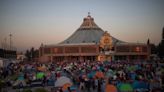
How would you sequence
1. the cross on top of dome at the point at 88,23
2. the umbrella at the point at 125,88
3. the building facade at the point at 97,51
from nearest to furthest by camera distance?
1. the umbrella at the point at 125,88
2. the building facade at the point at 97,51
3. the cross on top of dome at the point at 88,23

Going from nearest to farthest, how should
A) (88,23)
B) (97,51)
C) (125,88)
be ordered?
(125,88) < (97,51) < (88,23)

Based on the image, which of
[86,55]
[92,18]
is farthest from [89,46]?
[92,18]

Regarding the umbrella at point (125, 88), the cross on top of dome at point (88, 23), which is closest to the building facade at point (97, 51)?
the cross on top of dome at point (88, 23)

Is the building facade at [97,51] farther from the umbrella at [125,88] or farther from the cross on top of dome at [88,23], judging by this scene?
the umbrella at [125,88]

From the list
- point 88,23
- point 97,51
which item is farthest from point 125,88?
point 88,23

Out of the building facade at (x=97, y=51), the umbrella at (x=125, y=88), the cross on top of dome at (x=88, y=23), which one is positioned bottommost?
the umbrella at (x=125, y=88)

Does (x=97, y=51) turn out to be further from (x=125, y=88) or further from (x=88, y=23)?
(x=125, y=88)

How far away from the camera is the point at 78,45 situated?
239 ft

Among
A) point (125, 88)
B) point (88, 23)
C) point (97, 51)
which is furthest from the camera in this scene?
point (88, 23)

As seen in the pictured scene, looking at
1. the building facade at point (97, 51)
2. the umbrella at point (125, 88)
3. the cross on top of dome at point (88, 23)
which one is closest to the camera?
the umbrella at point (125, 88)

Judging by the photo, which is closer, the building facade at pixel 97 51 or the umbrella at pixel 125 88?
the umbrella at pixel 125 88

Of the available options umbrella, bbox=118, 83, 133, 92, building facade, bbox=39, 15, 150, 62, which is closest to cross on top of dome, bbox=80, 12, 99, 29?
building facade, bbox=39, 15, 150, 62

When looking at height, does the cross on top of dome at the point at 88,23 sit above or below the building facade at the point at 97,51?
above

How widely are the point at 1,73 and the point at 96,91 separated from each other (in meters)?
11.8
